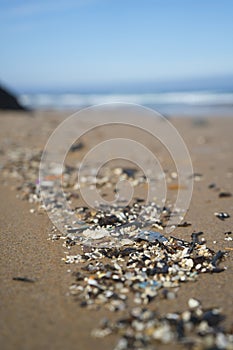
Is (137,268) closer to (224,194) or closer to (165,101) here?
(224,194)

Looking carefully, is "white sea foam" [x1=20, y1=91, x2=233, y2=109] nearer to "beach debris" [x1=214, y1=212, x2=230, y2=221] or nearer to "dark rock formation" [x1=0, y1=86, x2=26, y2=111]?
"dark rock formation" [x1=0, y1=86, x2=26, y2=111]

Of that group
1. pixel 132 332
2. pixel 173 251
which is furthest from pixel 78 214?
pixel 132 332

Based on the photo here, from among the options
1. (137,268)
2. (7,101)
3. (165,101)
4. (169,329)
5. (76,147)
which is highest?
(165,101)

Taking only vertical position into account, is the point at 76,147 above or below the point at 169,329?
above

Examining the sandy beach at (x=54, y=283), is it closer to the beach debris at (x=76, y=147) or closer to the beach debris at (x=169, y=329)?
the beach debris at (x=169, y=329)

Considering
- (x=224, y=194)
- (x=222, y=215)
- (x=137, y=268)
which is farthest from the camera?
(x=224, y=194)

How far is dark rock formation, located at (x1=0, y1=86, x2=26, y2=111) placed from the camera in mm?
12531

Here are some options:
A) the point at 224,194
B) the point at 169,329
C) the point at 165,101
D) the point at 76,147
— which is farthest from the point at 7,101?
Result: the point at 165,101

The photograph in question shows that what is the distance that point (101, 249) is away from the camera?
2.63 m

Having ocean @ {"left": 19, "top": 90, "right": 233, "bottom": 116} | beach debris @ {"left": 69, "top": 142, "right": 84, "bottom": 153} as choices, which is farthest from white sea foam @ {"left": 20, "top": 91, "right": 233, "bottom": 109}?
beach debris @ {"left": 69, "top": 142, "right": 84, "bottom": 153}

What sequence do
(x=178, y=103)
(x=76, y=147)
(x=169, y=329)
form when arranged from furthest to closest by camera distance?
1. (x=178, y=103)
2. (x=76, y=147)
3. (x=169, y=329)

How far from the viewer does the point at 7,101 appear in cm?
1269

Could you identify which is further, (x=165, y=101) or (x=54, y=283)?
(x=165, y=101)

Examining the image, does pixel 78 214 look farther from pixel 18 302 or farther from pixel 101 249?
pixel 18 302
